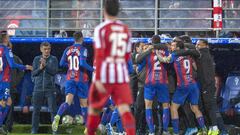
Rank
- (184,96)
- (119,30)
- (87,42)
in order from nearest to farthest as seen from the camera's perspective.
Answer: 1. (119,30)
2. (184,96)
3. (87,42)

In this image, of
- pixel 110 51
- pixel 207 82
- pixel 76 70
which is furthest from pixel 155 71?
pixel 110 51

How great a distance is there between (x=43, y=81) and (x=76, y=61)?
1279mm

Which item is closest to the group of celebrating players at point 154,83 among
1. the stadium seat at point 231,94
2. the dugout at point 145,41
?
the dugout at point 145,41

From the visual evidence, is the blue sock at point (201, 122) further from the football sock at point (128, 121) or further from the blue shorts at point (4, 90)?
the football sock at point (128, 121)

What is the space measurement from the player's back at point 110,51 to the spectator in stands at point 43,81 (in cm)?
620

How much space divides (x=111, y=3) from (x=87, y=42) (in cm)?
673

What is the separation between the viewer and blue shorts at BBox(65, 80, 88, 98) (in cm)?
1531

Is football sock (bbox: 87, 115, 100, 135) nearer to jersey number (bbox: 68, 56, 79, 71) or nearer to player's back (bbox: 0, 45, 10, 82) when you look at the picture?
jersey number (bbox: 68, 56, 79, 71)

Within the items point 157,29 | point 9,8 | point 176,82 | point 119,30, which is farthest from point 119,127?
point 119,30

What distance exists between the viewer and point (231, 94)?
54.2ft

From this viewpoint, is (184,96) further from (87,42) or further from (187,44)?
(87,42)

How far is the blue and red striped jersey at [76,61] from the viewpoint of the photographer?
1520 centimetres

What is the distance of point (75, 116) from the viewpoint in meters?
17.1

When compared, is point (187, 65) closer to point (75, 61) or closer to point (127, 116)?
point (75, 61)
